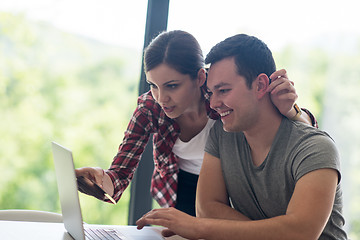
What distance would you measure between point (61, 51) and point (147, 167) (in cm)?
83

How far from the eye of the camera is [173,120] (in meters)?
1.79

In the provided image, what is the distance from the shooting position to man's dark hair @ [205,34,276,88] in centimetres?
145

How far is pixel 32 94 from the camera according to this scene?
8.02 feet

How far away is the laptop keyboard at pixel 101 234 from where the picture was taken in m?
1.22

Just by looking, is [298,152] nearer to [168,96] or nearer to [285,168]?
[285,168]

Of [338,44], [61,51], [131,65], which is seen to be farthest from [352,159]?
[61,51]

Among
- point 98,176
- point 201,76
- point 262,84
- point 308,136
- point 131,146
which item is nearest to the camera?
point 308,136

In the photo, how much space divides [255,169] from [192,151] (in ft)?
1.36

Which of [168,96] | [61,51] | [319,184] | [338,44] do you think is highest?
[338,44]

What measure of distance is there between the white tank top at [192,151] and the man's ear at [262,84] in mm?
328

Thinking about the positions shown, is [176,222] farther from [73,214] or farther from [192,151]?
[192,151]

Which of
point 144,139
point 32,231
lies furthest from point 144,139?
point 32,231

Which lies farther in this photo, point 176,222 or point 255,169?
point 255,169

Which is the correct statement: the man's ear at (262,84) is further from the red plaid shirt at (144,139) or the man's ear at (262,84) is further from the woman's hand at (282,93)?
the red plaid shirt at (144,139)
